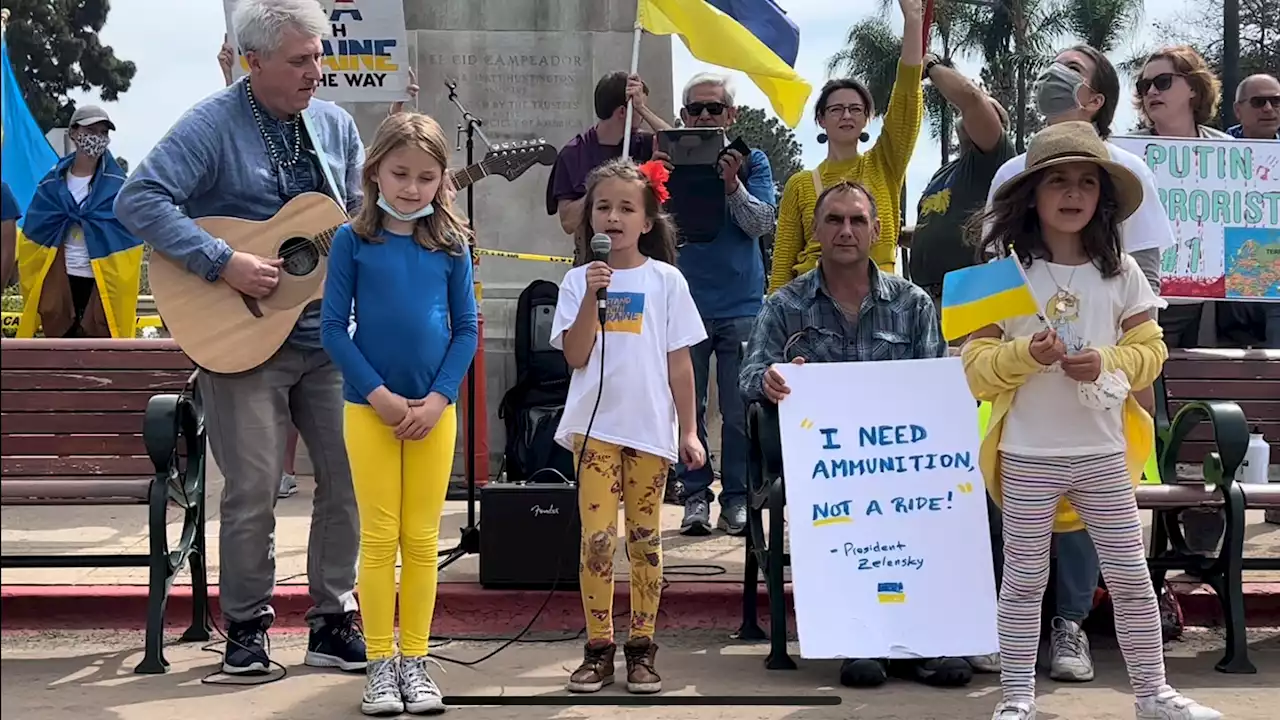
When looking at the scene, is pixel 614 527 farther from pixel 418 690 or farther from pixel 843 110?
pixel 843 110

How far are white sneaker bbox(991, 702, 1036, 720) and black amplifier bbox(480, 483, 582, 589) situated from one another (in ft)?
6.20

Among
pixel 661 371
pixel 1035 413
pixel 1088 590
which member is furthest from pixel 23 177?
pixel 1088 590

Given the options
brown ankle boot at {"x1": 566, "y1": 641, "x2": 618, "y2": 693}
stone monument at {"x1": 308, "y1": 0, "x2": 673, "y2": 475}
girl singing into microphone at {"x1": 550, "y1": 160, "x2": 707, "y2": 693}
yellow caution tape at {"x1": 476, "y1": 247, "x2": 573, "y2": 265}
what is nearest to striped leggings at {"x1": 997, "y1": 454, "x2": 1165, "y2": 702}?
girl singing into microphone at {"x1": 550, "y1": 160, "x2": 707, "y2": 693}

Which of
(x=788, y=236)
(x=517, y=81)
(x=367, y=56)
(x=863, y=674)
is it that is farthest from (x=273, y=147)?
(x=517, y=81)

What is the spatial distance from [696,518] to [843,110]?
195 centimetres

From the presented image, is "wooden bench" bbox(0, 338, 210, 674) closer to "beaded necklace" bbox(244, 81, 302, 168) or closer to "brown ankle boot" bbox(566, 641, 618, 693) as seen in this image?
"beaded necklace" bbox(244, 81, 302, 168)

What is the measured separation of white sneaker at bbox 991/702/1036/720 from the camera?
399cm

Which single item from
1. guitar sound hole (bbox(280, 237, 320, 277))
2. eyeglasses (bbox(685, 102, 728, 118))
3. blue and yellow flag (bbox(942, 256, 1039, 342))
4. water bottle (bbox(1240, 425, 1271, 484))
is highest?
eyeglasses (bbox(685, 102, 728, 118))

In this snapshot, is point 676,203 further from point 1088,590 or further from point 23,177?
point 23,177

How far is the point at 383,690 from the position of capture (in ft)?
14.0

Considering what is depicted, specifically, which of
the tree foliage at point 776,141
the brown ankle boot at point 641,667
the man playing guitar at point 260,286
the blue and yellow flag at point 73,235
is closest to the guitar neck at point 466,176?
the man playing guitar at point 260,286

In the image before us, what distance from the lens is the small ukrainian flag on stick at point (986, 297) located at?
404 centimetres

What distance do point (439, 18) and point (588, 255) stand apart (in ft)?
13.6

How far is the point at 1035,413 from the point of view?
413 cm
